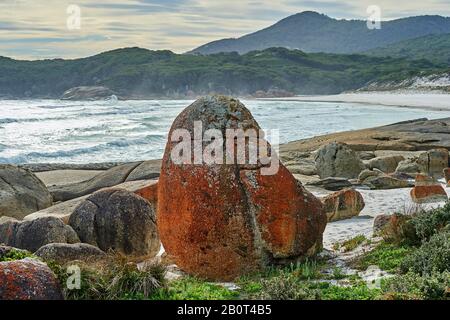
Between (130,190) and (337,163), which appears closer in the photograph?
(130,190)

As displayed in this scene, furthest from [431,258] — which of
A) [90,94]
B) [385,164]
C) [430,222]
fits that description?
[90,94]

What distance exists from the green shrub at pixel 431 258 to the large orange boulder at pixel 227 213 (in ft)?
6.86

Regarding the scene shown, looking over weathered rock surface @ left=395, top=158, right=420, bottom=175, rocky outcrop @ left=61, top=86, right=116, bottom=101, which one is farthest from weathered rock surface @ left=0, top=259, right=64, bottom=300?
rocky outcrop @ left=61, top=86, right=116, bottom=101

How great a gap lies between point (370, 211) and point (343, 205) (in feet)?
3.23

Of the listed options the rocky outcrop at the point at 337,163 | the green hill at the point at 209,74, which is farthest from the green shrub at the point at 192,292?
the green hill at the point at 209,74

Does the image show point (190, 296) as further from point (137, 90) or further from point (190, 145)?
point (137, 90)

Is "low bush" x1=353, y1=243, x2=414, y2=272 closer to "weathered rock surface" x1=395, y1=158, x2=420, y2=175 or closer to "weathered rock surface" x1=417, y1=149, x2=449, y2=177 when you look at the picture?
"weathered rock surface" x1=395, y1=158, x2=420, y2=175

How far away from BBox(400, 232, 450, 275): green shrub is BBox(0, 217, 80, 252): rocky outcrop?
19.3ft

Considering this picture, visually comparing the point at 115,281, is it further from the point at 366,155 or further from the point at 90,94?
the point at 90,94

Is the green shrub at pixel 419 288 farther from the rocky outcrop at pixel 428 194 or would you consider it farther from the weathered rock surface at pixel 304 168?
the weathered rock surface at pixel 304 168

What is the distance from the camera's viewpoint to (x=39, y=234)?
39.8ft

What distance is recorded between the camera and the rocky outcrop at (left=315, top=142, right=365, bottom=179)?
22609 mm

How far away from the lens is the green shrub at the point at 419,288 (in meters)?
7.36
